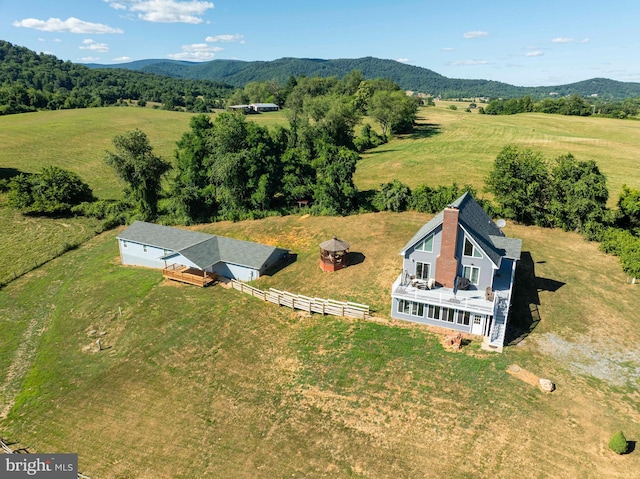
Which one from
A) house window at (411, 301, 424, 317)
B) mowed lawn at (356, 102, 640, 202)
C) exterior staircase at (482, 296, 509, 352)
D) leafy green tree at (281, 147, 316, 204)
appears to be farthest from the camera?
mowed lawn at (356, 102, 640, 202)

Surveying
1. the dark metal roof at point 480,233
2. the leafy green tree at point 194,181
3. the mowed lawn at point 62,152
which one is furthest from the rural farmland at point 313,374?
the leafy green tree at point 194,181

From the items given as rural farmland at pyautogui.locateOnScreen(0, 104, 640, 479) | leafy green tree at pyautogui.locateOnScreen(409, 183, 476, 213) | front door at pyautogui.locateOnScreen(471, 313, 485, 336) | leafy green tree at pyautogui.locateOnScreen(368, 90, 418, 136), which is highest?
leafy green tree at pyautogui.locateOnScreen(368, 90, 418, 136)

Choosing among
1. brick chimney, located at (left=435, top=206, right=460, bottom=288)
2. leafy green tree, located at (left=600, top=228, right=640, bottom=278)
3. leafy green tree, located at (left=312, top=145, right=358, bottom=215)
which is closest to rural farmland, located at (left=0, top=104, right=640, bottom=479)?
leafy green tree, located at (left=600, top=228, right=640, bottom=278)

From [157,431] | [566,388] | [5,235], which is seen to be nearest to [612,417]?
[566,388]

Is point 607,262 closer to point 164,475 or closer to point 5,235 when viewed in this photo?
point 164,475

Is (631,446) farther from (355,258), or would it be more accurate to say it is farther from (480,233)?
(355,258)

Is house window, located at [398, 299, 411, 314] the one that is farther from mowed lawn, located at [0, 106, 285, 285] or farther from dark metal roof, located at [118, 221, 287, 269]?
mowed lawn, located at [0, 106, 285, 285]

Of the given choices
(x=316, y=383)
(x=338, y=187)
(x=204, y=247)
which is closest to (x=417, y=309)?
(x=316, y=383)
